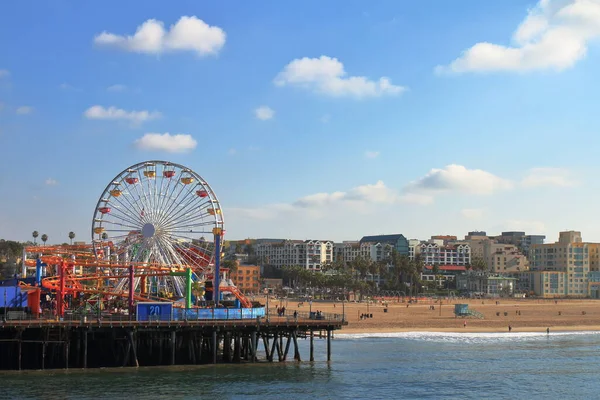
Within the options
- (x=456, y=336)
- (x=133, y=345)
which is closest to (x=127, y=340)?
(x=133, y=345)

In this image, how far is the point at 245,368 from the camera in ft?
189

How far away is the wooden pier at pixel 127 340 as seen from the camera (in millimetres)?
53312

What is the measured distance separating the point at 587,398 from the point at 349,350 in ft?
85.3

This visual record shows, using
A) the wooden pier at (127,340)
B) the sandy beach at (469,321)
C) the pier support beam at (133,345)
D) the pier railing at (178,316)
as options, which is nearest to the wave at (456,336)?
the sandy beach at (469,321)

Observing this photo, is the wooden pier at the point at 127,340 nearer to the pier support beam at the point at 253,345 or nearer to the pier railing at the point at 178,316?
the pier support beam at the point at 253,345

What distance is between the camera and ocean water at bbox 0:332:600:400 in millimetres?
48094

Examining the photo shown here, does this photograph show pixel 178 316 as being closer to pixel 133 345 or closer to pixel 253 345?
pixel 133 345

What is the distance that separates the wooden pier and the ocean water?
4.65ft

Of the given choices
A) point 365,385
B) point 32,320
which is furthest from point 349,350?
point 32,320

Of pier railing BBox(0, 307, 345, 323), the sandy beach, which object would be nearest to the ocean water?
pier railing BBox(0, 307, 345, 323)

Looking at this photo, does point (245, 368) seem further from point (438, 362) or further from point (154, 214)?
point (154, 214)

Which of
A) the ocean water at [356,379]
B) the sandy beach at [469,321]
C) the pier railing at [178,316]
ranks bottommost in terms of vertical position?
the sandy beach at [469,321]

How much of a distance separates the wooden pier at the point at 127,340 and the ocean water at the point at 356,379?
1416 millimetres

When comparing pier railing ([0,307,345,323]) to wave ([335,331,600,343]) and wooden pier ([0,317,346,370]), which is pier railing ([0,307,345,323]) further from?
wave ([335,331,600,343])
